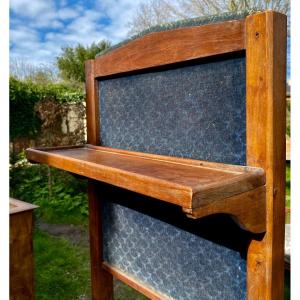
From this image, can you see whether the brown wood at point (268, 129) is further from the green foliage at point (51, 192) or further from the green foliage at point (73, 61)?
the green foliage at point (73, 61)

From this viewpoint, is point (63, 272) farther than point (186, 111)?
Yes

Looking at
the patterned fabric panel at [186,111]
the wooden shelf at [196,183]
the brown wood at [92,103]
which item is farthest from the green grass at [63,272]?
the wooden shelf at [196,183]

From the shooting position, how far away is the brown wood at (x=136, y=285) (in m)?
1.26

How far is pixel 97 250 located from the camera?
1.61 m

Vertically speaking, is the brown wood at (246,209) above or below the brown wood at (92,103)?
below

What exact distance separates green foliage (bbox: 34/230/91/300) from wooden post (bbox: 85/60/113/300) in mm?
1537

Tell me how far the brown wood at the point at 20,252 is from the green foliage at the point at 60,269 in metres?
0.80

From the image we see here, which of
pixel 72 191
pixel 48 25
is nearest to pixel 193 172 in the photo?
pixel 72 191

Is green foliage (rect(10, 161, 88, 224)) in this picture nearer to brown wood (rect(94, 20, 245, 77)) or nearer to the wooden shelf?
brown wood (rect(94, 20, 245, 77))

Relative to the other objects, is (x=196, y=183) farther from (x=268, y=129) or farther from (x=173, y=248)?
(x=173, y=248)

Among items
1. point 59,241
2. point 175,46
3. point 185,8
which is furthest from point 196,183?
point 185,8

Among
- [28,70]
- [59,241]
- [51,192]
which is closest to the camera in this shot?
[59,241]

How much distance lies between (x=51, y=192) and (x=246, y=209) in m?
5.68
